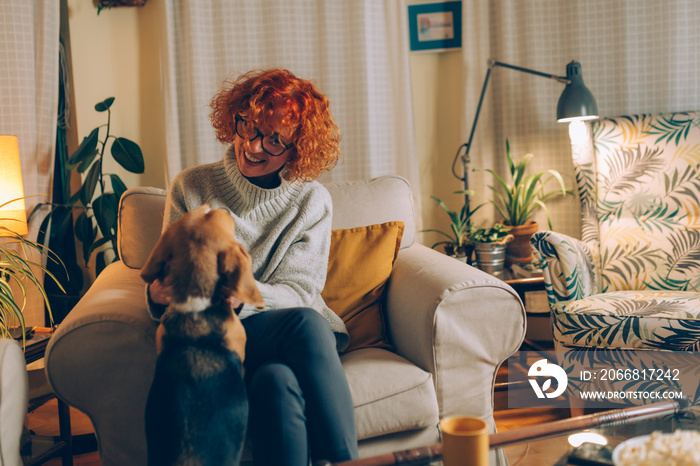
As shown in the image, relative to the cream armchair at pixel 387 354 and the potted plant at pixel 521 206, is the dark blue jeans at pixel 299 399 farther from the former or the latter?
the potted plant at pixel 521 206

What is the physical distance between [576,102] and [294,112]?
1233 mm

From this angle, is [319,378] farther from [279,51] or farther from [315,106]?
[279,51]

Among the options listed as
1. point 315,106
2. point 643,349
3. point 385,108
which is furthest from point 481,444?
point 385,108

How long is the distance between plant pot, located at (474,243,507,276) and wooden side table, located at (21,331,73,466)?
4.98 ft

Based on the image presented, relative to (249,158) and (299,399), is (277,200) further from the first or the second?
(299,399)

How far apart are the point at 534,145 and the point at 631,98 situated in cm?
46

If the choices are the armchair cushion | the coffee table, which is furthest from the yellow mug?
the armchair cushion

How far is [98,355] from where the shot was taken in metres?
1.19

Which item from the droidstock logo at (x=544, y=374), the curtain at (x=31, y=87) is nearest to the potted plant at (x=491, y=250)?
the droidstock logo at (x=544, y=374)

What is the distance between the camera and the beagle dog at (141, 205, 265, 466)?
1.01 m

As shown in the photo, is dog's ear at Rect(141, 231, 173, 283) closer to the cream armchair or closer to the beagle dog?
the beagle dog

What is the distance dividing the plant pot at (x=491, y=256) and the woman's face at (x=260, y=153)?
38.4 inches

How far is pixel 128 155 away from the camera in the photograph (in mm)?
2328

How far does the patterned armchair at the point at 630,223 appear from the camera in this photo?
1850mm
